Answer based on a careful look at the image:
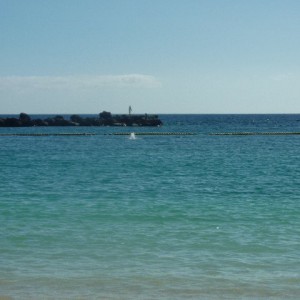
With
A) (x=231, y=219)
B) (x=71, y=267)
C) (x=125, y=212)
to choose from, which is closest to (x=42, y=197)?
(x=125, y=212)

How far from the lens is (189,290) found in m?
11.3

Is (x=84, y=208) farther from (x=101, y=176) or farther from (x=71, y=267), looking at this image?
(x=101, y=176)

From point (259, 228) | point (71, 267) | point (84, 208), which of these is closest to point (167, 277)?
point (71, 267)

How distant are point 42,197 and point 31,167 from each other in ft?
57.9

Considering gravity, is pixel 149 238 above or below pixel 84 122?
below

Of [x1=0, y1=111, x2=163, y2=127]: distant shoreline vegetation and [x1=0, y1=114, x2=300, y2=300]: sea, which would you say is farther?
[x1=0, y1=111, x2=163, y2=127]: distant shoreline vegetation

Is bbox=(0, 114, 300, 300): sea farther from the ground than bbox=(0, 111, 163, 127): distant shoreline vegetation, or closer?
closer

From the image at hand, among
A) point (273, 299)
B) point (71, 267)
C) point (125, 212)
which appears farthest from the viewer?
point (125, 212)

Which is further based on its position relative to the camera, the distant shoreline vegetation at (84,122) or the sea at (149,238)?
the distant shoreline vegetation at (84,122)

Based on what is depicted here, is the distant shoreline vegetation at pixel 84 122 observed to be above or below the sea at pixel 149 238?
above

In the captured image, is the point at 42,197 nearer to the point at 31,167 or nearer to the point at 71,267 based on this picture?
the point at 71,267

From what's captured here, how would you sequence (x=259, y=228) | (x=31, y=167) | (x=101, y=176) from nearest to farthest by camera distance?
1. (x=259, y=228)
2. (x=101, y=176)
3. (x=31, y=167)

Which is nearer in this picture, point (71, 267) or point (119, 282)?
point (119, 282)

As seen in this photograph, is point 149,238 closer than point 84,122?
Yes
